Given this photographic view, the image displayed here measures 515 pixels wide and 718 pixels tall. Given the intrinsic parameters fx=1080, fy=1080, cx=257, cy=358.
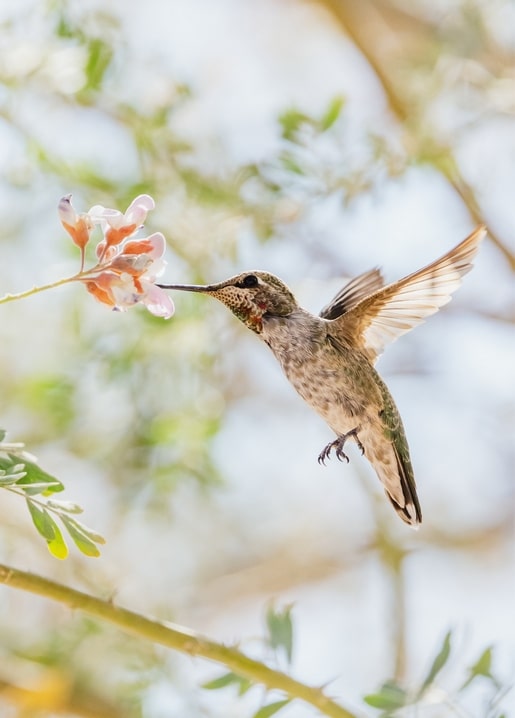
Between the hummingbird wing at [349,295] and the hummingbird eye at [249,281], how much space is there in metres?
0.38

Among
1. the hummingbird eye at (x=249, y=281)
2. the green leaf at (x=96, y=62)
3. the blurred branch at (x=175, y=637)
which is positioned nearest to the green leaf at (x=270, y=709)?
the blurred branch at (x=175, y=637)

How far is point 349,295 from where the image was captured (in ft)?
9.29

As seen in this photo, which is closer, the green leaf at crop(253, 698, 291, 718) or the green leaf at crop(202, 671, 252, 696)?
the green leaf at crop(253, 698, 291, 718)

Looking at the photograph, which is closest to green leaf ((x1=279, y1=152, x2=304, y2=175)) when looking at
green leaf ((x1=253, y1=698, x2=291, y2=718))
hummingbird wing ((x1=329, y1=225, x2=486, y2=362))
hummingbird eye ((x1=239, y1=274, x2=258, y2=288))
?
hummingbird wing ((x1=329, y1=225, x2=486, y2=362))

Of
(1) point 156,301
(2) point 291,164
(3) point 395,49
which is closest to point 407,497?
(1) point 156,301

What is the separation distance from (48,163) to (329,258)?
1452 mm

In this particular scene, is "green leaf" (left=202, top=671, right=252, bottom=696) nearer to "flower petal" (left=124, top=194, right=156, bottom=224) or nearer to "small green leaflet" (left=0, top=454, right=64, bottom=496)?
"small green leaflet" (left=0, top=454, right=64, bottom=496)

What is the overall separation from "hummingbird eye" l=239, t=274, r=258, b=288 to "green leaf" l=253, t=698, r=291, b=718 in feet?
2.99

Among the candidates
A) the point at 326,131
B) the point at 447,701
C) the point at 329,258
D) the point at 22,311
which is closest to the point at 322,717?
the point at 447,701

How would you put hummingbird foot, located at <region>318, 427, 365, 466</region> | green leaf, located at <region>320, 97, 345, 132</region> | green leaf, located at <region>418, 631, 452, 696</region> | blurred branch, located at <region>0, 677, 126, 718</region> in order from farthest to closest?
blurred branch, located at <region>0, 677, 126, 718</region>
green leaf, located at <region>320, 97, 345, 132</region>
hummingbird foot, located at <region>318, 427, 365, 466</region>
green leaf, located at <region>418, 631, 452, 696</region>

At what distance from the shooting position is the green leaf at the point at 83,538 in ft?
5.49

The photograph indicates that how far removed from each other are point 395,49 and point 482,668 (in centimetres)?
397

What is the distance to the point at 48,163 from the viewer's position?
364 cm

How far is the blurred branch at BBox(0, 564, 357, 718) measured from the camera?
1.84m
